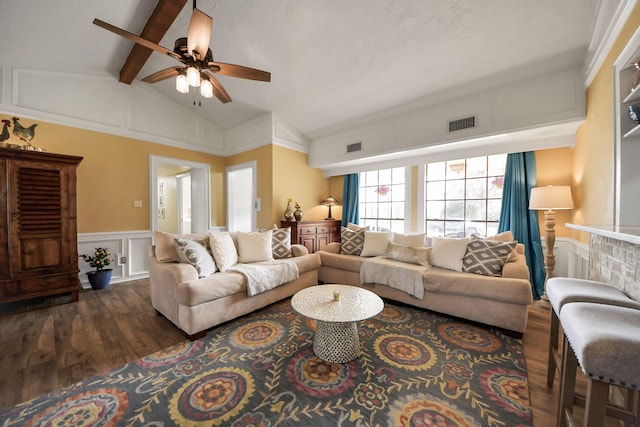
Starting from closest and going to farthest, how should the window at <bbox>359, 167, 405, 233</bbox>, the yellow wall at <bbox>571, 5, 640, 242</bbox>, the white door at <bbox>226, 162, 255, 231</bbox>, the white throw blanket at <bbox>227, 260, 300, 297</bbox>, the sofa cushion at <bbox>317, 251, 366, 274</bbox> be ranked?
the yellow wall at <bbox>571, 5, 640, 242</bbox>
the white throw blanket at <bbox>227, 260, 300, 297</bbox>
the sofa cushion at <bbox>317, 251, 366, 274</bbox>
the window at <bbox>359, 167, 405, 233</bbox>
the white door at <bbox>226, 162, 255, 231</bbox>

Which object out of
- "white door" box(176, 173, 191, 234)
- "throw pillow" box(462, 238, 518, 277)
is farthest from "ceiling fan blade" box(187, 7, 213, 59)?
"white door" box(176, 173, 191, 234)

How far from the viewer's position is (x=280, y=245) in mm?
3408

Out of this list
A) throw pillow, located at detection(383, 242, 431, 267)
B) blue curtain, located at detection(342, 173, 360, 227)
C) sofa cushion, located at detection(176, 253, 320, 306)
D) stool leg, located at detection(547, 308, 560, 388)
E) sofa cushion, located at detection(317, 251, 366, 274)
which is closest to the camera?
stool leg, located at detection(547, 308, 560, 388)

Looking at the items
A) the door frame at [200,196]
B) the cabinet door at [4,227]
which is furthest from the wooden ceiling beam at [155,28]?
the cabinet door at [4,227]

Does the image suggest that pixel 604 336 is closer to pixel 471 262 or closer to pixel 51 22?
pixel 471 262

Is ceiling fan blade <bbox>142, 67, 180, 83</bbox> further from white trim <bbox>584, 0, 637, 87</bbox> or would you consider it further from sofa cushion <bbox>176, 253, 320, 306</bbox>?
white trim <bbox>584, 0, 637, 87</bbox>

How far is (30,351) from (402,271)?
3.48 metres

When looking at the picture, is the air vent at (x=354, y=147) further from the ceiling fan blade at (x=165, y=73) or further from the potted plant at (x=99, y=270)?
the potted plant at (x=99, y=270)

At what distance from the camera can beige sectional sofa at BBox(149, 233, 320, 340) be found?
2.16 meters

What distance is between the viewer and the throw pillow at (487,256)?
2.57m

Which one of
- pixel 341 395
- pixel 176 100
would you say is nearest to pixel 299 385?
pixel 341 395

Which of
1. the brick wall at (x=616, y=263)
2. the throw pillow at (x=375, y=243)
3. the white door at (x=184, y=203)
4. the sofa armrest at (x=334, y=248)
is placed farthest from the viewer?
the white door at (x=184, y=203)

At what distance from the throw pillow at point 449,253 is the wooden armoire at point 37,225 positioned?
14.7 ft

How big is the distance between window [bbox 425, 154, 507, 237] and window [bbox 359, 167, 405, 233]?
20.5 inches
